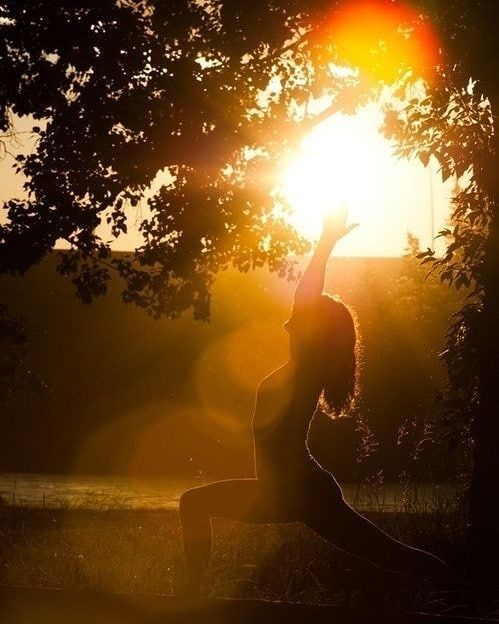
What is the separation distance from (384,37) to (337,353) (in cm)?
460

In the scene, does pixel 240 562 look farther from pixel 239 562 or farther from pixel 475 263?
pixel 475 263

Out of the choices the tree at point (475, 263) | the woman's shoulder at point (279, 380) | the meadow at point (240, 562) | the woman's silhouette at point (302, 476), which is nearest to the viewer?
the woman's silhouette at point (302, 476)

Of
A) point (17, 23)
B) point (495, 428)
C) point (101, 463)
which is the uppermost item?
point (17, 23)

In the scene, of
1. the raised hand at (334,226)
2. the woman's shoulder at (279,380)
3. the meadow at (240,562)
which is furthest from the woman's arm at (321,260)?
the meadow at (240,562)

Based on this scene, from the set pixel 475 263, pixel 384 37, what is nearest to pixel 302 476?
pixel 475 263

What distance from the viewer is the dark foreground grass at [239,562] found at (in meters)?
6.43

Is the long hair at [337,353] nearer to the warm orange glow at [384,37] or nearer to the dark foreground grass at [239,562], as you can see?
the dark foreground grass at [239,562]

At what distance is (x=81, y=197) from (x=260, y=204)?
188cm

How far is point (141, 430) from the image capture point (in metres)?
20.8

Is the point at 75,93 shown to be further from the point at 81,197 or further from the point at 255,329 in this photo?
the point at 255,329

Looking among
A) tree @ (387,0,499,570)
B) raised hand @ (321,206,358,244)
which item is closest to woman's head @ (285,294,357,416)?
raised hand @ (321,206,358,244)

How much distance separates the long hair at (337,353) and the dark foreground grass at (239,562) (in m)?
1.25

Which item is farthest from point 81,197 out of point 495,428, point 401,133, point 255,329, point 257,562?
point 255,329

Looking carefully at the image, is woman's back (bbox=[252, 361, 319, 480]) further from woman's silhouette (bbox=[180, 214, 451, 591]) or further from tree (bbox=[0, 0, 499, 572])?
tree (bbox=[0, 0, 499, 572])
